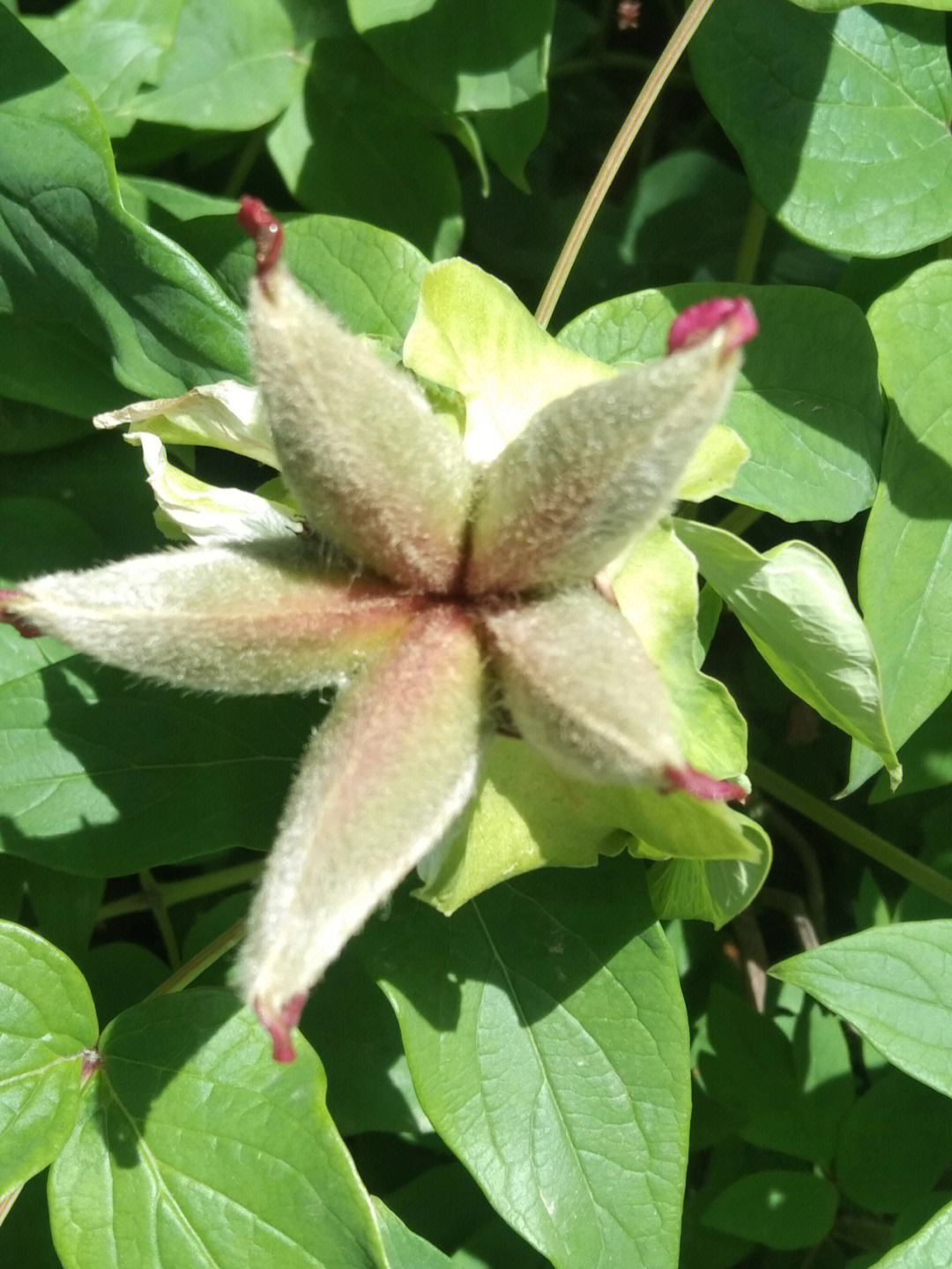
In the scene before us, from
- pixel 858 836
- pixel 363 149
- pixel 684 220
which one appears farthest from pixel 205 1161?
pixel 684 220

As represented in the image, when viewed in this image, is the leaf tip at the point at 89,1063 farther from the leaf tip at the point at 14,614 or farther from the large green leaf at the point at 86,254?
the large green leaf at the point at 86,254

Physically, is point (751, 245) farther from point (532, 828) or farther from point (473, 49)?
point (532, 828)

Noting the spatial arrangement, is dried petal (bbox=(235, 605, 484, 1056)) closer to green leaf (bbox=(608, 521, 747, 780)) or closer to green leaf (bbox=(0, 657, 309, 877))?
green leaf (bbox=(608, 521, 747, 780))

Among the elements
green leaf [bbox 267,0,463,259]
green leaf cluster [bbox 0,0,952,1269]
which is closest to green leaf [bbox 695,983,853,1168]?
green leaf cluster [bbox 0,0,952,1269]

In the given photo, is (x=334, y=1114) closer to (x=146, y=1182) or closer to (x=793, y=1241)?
(x=146, y=1182)

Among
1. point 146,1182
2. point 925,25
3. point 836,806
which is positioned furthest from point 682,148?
point 146,1182
